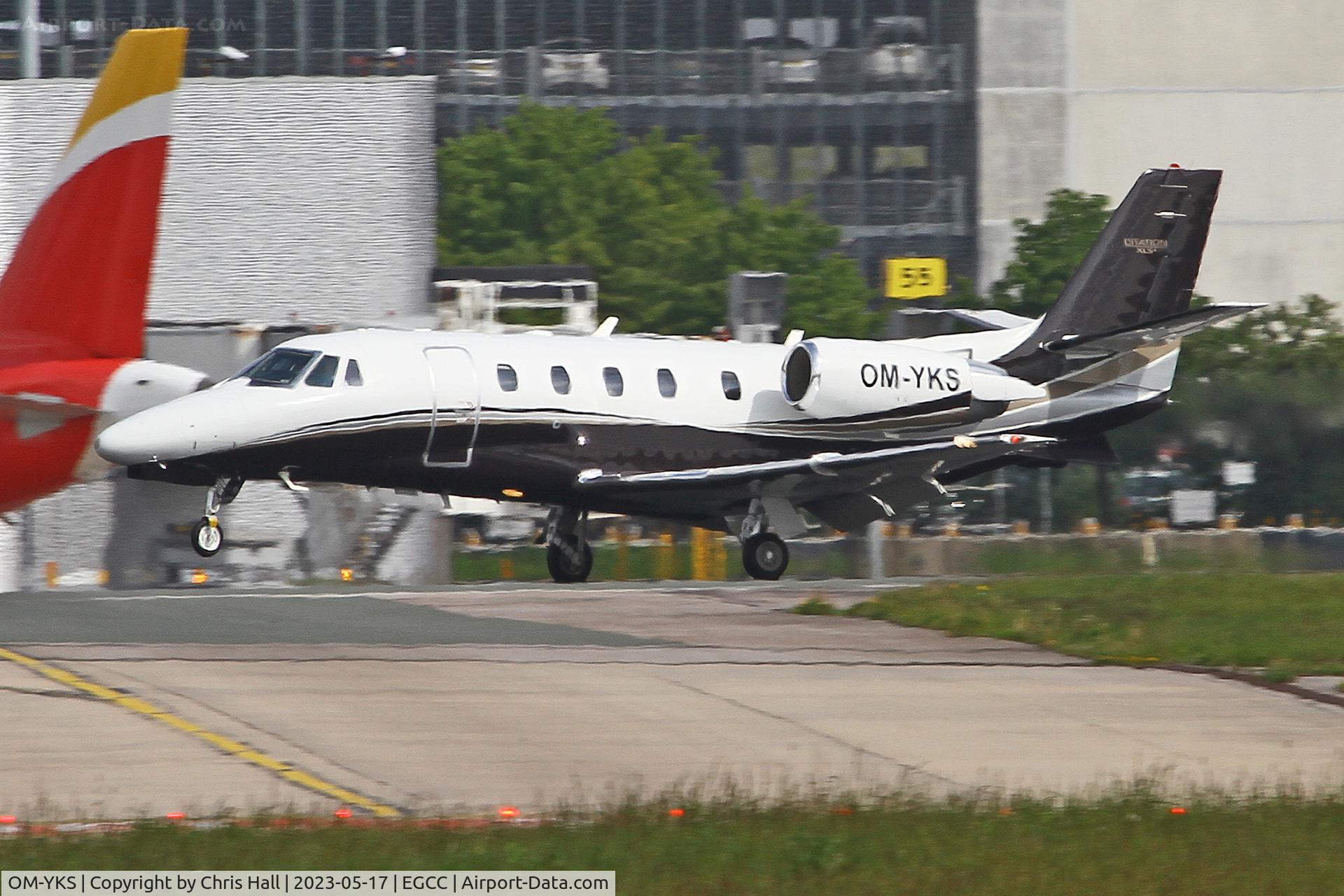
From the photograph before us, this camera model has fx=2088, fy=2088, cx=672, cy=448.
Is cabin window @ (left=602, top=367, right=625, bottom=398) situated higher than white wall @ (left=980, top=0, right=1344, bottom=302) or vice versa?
white wall @ (left=980, top=0, right=1344, bottom=302)

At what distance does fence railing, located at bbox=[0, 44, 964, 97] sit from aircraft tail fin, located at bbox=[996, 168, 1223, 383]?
151 ft

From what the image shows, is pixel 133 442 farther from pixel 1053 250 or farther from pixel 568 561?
pixel 1053 250

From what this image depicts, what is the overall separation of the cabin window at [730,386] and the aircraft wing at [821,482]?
0.85 metres

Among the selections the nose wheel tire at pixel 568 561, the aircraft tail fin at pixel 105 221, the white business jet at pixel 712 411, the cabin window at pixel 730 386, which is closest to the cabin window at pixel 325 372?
the white business jet at pixel 712 411

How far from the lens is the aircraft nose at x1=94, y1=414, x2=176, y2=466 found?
2136cm

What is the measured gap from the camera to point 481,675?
50.4 ft

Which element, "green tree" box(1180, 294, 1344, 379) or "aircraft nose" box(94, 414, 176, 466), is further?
"green tree" box(1180, 294, 1344, 379)

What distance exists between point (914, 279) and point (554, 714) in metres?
18.9

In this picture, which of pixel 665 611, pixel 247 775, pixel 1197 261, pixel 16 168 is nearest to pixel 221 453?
pixel 665 611

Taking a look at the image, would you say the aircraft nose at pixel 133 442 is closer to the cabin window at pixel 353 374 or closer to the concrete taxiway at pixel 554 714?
the cabin window at pixel 353 374

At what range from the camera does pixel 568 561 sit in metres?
26.1

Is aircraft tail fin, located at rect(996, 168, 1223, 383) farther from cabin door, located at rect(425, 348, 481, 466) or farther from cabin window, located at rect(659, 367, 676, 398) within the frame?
cabin door, located at rect(425, 348, 481, 466)

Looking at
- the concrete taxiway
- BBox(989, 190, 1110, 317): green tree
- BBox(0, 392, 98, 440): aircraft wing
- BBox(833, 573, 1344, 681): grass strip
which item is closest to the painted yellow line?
the concrete taxiway

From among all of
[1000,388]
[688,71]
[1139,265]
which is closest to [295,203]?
[1000,388]
